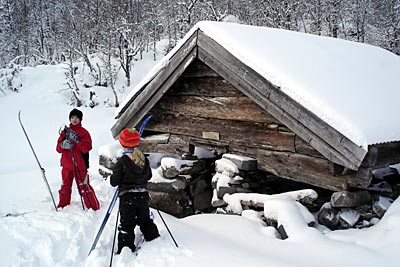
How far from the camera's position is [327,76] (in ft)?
14.4

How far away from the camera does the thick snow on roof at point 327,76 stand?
368cm

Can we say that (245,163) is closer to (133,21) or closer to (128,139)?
(128,139)

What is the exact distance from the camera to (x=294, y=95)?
393 centimetres

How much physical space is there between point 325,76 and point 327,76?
38mm

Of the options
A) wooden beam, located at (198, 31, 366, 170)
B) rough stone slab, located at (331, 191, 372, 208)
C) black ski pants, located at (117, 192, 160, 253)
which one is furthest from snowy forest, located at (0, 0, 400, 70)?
rough stone slab, located at (331, 191, 372, 208)

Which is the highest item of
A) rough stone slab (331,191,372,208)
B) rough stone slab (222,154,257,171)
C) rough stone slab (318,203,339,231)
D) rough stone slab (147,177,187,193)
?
rough stone slab (222,154,257,171)

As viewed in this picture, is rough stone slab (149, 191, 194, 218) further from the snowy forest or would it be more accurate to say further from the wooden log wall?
the snowy forest

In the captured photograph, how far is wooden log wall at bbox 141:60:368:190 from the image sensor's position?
4383mm

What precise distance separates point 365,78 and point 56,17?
3910 cm

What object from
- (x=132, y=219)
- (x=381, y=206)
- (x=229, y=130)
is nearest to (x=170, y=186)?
(x=229, y=130)

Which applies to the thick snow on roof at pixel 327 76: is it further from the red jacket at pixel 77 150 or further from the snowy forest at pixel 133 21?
the snowy forest at pixel 133 21

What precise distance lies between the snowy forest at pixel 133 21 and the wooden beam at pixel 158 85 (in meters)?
17.2

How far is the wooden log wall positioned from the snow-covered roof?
61cm

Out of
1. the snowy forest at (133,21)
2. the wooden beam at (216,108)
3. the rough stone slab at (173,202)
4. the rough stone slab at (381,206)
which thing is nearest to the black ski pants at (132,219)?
the rough stone slab at (173,202)
